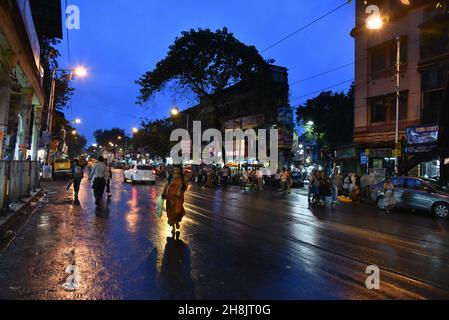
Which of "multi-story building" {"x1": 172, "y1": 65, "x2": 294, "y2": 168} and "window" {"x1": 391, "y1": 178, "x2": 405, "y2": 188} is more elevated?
"multi-story building" {"x1": 172, "y1": 65, "x2": 294, "y2": 168}

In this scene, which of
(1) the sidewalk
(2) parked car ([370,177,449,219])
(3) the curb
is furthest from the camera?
(2) parked car ([370,177,449,219])

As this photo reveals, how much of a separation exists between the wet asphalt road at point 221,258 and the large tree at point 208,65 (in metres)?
25.6

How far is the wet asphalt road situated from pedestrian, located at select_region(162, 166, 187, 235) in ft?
1.27

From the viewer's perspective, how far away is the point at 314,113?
173 feet

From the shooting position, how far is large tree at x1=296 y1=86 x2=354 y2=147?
146 feet

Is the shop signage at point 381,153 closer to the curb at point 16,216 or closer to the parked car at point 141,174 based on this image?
the parked car at point 141,174

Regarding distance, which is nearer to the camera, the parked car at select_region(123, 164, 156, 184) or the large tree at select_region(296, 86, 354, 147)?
the parked car at select_region(123, 164, 156, 184)

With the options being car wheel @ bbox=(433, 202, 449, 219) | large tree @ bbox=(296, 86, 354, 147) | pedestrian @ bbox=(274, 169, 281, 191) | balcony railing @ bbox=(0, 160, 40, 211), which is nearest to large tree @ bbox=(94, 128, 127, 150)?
large tree @ bbox=(296, 86, 354, 147)

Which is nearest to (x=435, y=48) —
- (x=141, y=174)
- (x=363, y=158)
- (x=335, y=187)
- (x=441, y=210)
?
(x=363, y=158)

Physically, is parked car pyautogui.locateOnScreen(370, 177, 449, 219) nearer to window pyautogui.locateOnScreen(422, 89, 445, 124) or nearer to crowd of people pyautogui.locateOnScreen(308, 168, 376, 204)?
crowd of people pyautogui.locateOnScreen(308, 168, 376, 204)

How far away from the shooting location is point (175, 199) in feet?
29.7

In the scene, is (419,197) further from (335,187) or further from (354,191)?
(354,191)

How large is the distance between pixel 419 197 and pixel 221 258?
1171 cm

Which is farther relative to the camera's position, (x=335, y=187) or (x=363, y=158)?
(x=363, y=158)
